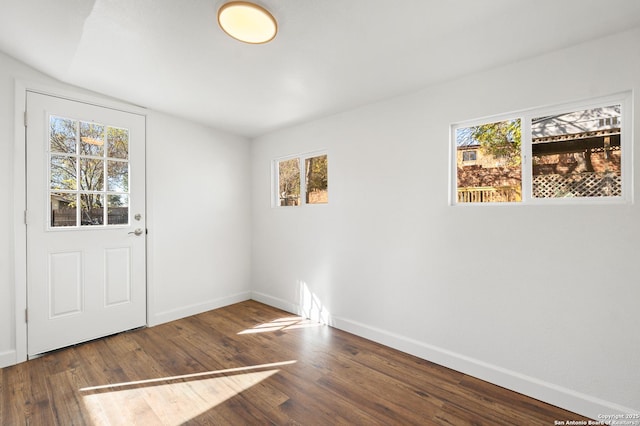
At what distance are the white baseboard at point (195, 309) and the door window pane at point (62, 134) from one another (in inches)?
73.6

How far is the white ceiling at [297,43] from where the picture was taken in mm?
1559

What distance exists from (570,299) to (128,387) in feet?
10.0

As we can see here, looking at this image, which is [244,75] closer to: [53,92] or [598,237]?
[53,92]

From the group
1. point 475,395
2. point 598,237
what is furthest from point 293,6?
point 475,395

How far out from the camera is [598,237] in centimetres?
173

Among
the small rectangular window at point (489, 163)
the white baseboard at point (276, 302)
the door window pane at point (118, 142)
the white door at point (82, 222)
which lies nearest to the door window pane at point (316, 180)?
the white baseboard at point (276, 302)

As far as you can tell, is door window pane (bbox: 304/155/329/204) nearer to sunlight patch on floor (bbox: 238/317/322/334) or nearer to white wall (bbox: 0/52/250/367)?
white wall (bbox: 0/52/250/367)

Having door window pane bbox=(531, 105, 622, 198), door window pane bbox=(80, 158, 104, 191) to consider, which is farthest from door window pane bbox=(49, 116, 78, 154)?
door window pane bbox=(531, 105, 622, 198)

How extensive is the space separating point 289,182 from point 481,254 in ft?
7.78

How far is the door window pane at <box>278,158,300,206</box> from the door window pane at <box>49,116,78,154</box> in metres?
2.14

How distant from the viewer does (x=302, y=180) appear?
11.6 feet

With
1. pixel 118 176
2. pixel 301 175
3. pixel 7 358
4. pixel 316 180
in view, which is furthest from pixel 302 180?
pixel 7 358

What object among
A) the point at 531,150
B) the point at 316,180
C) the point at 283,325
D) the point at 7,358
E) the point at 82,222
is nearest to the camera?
the point at 531,150

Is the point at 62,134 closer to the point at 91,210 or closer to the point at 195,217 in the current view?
the point at 91,210
